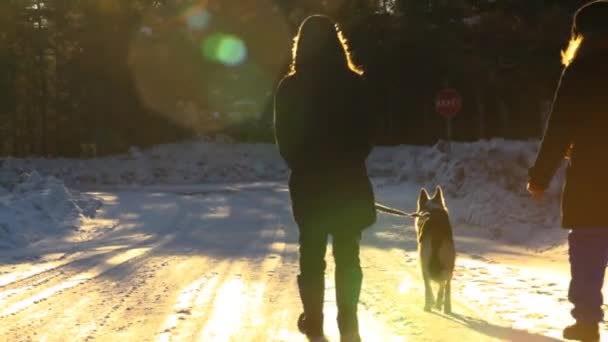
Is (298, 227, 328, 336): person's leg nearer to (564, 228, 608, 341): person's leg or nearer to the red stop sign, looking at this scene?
(564, 228, 608, 341): person's leg

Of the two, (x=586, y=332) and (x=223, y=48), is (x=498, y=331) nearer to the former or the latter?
(x=586, y=332)

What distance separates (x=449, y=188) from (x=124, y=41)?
100 ft

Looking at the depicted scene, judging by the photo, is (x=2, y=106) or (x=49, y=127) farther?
(x=49, y=127)

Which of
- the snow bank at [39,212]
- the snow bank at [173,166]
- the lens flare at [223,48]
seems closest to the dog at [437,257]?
the snow bank at [39,212]

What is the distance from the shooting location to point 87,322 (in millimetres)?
6512

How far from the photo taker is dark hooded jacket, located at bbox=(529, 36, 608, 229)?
4215mm

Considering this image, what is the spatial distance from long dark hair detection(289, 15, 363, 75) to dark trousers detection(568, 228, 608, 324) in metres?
1.94

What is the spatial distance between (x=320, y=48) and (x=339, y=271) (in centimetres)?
159

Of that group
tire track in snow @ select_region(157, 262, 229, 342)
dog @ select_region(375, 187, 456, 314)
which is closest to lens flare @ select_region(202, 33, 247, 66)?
tire track in snow @ select_region(157, 262, 229, 342)

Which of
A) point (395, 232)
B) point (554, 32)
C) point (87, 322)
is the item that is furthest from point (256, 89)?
point (87, 322)

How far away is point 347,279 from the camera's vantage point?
208 inches

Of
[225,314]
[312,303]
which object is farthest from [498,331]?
[225,314]

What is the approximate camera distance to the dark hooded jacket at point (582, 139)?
4.21m

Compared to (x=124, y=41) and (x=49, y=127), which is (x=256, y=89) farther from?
(x=49, y=127)
